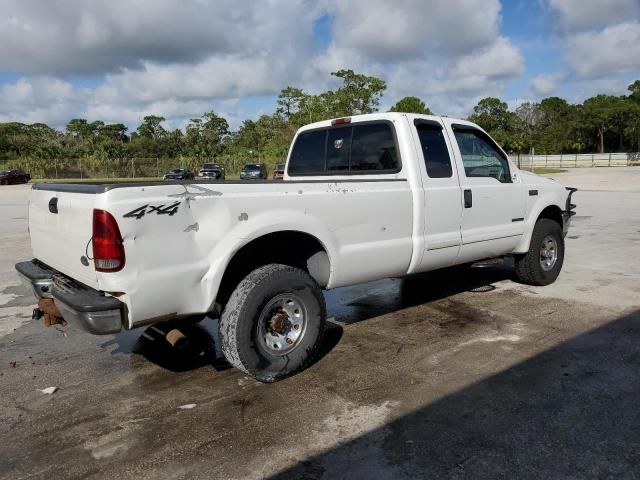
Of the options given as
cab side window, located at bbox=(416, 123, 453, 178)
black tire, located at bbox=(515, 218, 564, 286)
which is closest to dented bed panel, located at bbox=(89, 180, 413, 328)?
cab side window, located at bbox=(416, 123, 453, 178)

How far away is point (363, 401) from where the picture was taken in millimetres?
3619

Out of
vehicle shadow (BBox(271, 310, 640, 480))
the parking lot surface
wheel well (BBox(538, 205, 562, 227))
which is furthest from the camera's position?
wheel well (BBox(538, 205, 562, 227))

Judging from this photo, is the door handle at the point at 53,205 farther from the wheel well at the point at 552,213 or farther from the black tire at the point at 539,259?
the wheel well at the point at 552,213

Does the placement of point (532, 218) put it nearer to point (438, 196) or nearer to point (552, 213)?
point (552, 213)

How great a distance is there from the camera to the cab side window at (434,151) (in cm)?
502

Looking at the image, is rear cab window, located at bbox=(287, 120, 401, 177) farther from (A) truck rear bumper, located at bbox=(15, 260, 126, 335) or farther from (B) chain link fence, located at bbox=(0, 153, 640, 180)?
(B) chain link fence, located at bbox=(0, 153, 640, 180)

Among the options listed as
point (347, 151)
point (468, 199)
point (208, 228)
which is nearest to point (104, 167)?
point (347, 151)

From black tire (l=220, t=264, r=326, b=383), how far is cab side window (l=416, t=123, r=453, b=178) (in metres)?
1.76

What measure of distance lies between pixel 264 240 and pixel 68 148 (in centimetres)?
7589

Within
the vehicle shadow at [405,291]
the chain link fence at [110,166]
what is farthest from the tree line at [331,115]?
the vehicle shadow at [405,291]

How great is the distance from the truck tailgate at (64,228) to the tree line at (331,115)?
51535 mm

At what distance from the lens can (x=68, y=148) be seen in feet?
234

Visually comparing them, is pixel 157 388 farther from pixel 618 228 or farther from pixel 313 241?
pixel 618 228

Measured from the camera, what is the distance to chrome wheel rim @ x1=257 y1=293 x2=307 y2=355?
12.7ft
